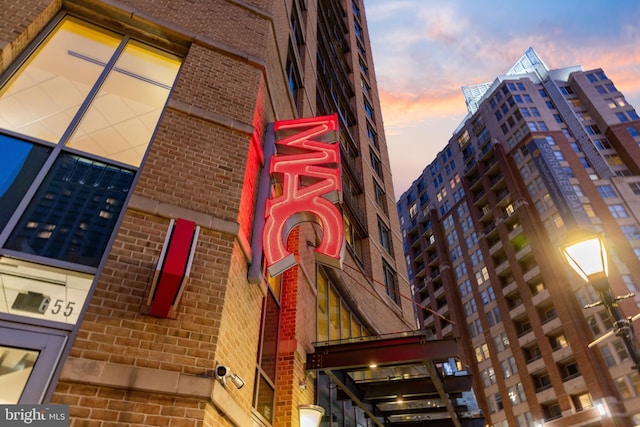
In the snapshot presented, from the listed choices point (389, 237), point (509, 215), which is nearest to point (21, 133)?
point (389, 237)

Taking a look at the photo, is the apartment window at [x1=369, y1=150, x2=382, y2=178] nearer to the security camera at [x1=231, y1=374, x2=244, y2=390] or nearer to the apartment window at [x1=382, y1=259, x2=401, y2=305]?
the apartment window at [x1=382, y1=259, x2=401, y2=305]

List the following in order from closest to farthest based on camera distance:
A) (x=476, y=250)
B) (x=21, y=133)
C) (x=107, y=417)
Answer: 1. (x=107, y=417)
2. (x=21, y=133)
3. (x=476, y=250)

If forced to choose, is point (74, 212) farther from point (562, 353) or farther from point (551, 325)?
point (551, 325)

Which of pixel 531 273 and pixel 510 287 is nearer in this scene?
pixel 531 273

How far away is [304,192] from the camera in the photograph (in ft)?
22.7

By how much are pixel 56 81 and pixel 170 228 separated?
369cm

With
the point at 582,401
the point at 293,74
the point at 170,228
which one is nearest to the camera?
the point at 170,228

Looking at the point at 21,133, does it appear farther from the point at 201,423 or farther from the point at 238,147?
the point at 201,423

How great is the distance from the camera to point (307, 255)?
10.3 m

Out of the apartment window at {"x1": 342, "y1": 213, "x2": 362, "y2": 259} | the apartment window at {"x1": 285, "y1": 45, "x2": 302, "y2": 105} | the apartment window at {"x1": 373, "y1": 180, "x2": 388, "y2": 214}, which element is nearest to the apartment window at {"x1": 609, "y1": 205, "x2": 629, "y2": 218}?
the apartment window at {"x1": 373, "y1": 180, "x2": 388, "y2": 214}

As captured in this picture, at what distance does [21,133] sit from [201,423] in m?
4.45

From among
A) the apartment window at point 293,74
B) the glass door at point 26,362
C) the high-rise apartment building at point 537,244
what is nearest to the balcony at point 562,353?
the high-rise apartment building at point 537,244

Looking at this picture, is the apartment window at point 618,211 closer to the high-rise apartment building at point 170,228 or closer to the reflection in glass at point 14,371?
the high-rise apartment building at point 170,228

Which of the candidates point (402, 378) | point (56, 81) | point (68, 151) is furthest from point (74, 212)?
point (402, 378)
